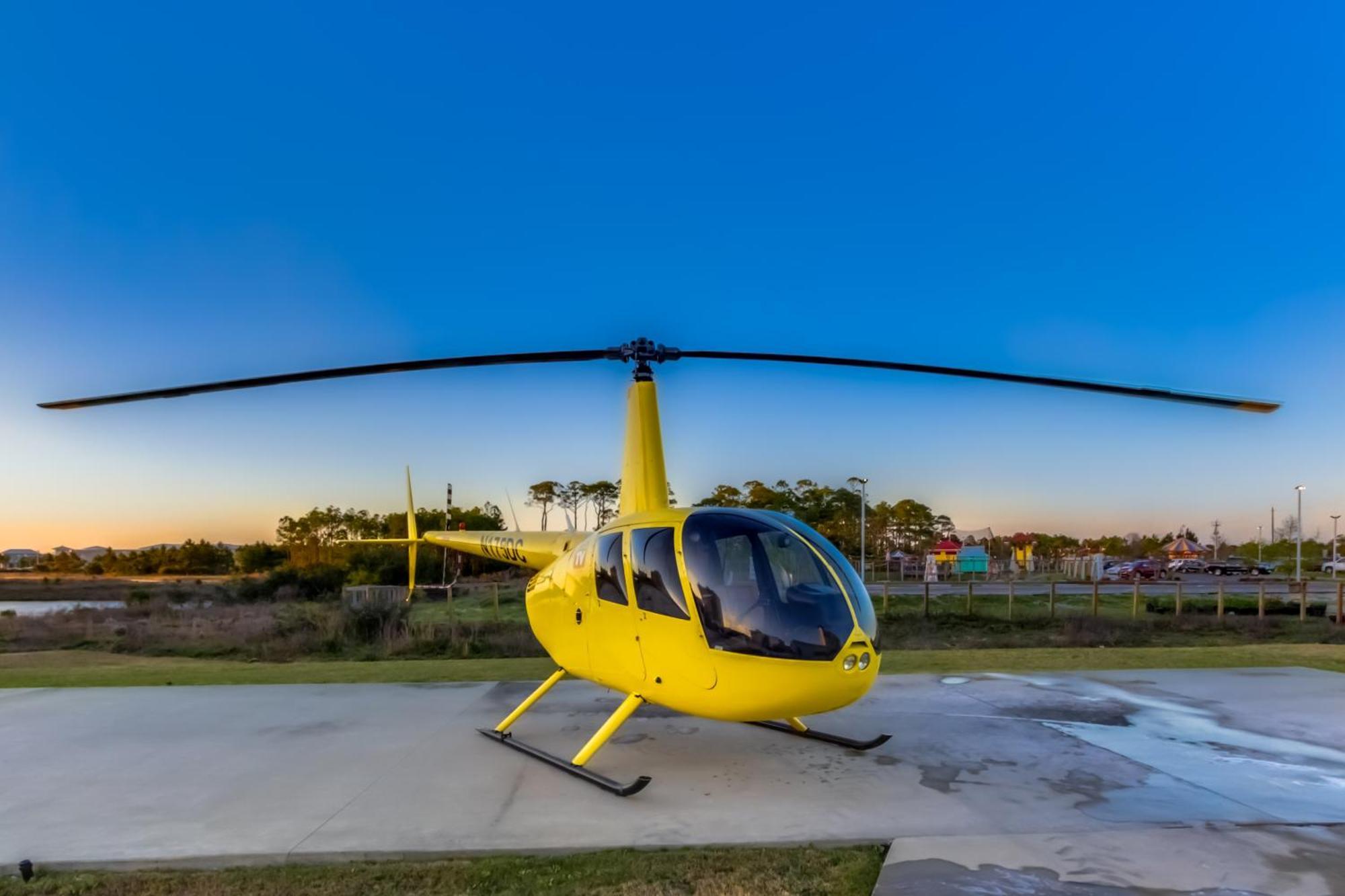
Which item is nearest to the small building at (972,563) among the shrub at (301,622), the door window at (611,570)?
the shrub at (301,622)

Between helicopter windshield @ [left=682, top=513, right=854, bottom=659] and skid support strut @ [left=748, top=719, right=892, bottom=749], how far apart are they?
219 centimetres

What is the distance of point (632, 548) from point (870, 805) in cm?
245

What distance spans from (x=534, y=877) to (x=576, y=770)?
1804 mm

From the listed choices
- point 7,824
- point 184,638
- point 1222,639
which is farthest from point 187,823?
point 1222,639

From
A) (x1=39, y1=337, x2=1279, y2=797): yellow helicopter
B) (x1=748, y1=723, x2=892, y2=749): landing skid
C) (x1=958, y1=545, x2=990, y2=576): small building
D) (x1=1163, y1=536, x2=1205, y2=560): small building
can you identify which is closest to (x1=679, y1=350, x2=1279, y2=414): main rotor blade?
(x1=39, y1=337, x2=1279, y2=797): yellow helicopter

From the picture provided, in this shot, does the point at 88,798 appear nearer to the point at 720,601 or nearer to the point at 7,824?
the point at 7,824

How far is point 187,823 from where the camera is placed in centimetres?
520

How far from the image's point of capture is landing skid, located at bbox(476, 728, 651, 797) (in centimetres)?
561

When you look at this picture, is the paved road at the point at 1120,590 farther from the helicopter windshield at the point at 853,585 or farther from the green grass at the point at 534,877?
the green grass at the point at 534,877

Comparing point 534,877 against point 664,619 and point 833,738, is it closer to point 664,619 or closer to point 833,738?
point 664,619

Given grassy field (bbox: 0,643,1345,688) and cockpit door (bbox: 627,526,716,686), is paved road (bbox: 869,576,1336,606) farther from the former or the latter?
cockpit door (bbox: 627,526,716,686)

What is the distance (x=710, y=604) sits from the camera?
514 cm

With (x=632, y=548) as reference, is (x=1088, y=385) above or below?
above

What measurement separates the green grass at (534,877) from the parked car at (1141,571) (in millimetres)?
57664
